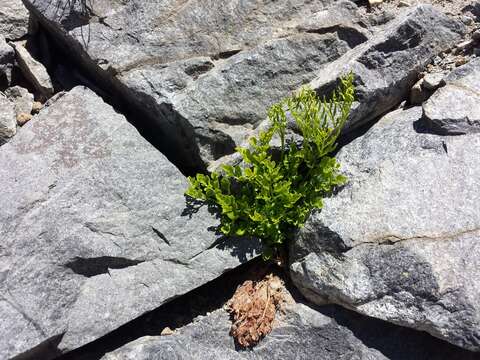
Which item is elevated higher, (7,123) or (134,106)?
(7,123)

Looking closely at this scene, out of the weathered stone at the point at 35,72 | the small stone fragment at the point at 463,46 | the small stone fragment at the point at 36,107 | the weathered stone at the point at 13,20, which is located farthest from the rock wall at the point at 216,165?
the weathered stone at the point at 13,20

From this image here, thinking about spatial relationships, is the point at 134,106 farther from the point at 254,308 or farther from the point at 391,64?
the point at 391,64

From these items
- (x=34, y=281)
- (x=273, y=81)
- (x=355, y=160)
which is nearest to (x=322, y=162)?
(x=355, y=160)

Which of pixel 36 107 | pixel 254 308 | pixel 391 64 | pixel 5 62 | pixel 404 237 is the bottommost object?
pixel 254 308

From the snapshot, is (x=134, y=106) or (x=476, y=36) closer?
(x=476, y=36)

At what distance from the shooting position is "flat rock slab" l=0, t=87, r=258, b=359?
4250mm

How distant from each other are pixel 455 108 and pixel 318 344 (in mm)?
2312

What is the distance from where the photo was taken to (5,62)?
5762 millimetres

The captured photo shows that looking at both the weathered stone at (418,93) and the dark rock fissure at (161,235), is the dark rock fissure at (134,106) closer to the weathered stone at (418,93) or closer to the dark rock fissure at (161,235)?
the dark rock fissure at (161,235)

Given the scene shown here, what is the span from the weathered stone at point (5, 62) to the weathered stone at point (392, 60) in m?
3.34

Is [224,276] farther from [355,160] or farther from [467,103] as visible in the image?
[467,103]

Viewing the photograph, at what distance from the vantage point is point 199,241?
183 inches

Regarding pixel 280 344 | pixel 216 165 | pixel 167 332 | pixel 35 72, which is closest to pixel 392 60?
pixel 216 165

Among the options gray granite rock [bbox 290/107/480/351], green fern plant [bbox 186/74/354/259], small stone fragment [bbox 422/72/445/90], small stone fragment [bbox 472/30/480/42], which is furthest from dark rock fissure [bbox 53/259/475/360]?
small stone fragment [bbox 472/30/480/42]
